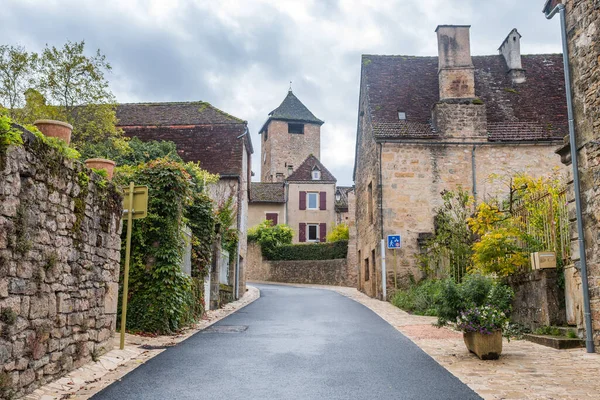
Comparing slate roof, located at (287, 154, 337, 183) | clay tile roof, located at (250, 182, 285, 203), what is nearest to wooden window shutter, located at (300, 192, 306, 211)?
slate roof, located at (287, 154, 337, 183)

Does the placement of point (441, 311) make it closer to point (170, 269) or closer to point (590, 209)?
point (590, 209)

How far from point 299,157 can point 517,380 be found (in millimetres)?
49970

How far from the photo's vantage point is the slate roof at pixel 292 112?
5656cm

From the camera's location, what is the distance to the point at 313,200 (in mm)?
44688

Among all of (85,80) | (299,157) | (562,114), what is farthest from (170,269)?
(299,157)

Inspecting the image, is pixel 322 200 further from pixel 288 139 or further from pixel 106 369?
pixel 106 369

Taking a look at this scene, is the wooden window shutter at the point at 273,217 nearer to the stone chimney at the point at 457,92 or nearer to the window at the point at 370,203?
the window at the point at 370,203

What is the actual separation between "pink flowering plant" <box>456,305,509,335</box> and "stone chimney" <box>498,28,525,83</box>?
16.7 meters

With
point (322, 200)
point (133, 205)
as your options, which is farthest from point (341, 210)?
point (133, 205)

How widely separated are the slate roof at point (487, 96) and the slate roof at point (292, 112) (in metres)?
33.1

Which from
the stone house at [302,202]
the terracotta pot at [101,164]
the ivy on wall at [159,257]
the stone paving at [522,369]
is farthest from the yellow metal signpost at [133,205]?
the stone house at [302,202]

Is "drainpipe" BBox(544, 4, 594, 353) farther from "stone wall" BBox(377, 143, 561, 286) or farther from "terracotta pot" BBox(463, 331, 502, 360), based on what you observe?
"stone wall" BBox(377, 143, 561, 286)

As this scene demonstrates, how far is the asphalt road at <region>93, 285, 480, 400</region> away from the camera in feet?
17.9

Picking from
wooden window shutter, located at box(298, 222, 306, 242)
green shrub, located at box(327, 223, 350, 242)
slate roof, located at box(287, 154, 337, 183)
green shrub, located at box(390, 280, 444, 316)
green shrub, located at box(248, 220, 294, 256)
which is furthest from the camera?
slate roof, located at box(287, 154, 337, 183)
